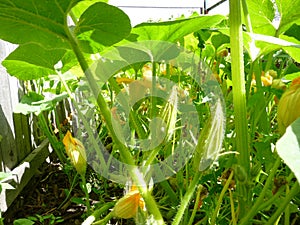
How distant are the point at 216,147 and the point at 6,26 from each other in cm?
36

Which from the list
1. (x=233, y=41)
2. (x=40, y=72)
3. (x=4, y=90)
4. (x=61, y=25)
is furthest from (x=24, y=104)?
(x=233, y=41)

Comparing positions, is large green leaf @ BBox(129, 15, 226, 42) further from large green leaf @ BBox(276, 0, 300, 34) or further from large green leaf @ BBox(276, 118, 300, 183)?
large green leaf @ BBox(276, 118, 300, 183)

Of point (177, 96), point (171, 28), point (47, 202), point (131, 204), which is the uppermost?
point (171, 28)

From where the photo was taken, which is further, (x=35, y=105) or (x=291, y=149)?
(x=35, y=105)

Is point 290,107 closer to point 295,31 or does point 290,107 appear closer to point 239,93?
point 239,93

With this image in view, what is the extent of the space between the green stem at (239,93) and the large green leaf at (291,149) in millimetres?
256

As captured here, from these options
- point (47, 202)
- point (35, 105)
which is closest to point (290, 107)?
point (47, 202)

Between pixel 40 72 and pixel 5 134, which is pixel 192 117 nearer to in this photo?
pixel 40 72

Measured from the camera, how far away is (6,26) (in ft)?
1.90

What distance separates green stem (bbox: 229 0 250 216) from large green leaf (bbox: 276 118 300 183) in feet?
0.84

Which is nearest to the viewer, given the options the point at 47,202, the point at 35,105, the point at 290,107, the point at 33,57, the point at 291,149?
the point at 291,149

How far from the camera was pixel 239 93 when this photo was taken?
22.7 inches

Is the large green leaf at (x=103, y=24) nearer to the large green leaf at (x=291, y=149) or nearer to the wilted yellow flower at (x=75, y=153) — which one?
the wilted yellow flower at (x=75, y=153)

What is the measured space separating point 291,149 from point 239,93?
30cm
